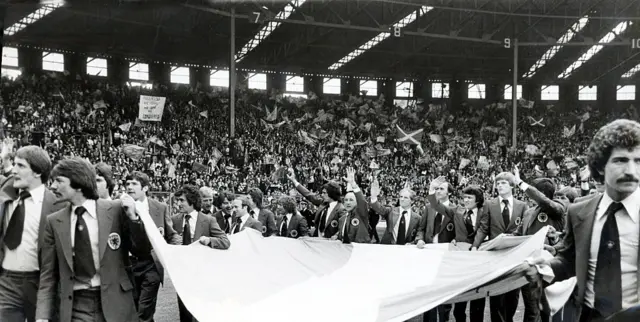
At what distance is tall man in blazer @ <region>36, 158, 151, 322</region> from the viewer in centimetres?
492

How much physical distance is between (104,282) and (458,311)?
15.7 ft

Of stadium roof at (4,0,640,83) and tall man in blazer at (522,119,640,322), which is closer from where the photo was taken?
tall man in blazer at (522,119,640,322)

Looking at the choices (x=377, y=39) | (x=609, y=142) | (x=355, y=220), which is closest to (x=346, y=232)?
(x=355, y=220)

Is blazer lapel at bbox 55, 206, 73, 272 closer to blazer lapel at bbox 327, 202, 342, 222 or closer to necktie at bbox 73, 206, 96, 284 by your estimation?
necktie at bbox 73, 206, 96, 284

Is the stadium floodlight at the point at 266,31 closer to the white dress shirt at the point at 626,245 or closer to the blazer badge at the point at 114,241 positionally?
the blazer badge at the point at 114,241

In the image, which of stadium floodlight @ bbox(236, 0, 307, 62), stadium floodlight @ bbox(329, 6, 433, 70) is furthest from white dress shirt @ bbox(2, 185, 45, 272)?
stadium floodlight @ bbox(329, 6, 433, 70)

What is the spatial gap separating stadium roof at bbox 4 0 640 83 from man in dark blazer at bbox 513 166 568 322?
76.3 feet

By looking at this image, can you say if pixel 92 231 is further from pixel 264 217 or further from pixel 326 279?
pixel 264 217

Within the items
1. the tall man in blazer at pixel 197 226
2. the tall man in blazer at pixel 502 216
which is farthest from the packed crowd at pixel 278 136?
the tall man in blazer at pixel 502 216

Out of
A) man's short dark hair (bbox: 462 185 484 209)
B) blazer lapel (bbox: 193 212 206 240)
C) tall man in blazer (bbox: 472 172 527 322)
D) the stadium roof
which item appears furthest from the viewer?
the stadium roof

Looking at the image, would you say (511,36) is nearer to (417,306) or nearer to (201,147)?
(201,147)

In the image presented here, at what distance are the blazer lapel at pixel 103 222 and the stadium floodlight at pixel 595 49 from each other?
38.9m

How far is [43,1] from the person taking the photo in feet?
90.6

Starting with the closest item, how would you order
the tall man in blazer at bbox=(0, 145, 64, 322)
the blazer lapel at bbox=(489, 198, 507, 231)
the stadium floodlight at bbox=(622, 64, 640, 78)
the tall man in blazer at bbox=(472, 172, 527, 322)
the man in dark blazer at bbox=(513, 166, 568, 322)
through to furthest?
the tall man in blazer at bbox=(0, 145, 64, 322) < the man in dark blazer at bbox=(513, 166, 568, 322) < the tall man in blazer at bbox=(472, 172, 527, 322) < the blazer lapel at bbox=(489, 198, 507, 231) < the stadium floodlight at bbox=(622, 64, 640, 78)
